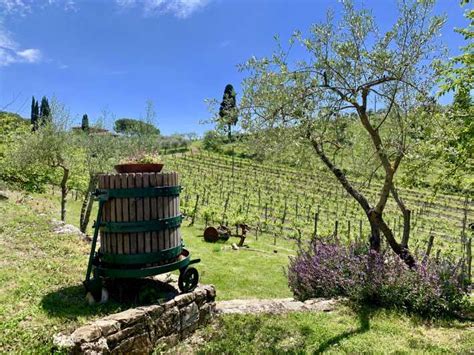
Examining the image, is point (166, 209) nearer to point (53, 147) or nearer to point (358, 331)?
point (358, 331)

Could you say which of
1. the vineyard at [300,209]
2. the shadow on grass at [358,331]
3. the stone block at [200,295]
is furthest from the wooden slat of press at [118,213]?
the vineyard at [300,209]

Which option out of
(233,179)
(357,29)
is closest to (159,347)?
(357,29)

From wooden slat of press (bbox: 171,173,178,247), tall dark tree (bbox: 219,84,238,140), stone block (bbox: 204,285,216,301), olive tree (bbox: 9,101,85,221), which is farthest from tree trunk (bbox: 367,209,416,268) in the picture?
olive tree (bbox: 9,101,85,221)

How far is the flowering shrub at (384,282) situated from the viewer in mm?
5924

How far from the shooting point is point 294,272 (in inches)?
284

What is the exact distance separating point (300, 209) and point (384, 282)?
17.6m

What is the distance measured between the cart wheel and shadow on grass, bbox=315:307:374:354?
184 cm

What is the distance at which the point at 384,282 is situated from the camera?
6.08 m

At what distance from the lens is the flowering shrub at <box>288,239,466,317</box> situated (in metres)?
5.92

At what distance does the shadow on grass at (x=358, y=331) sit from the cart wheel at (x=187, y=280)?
1838 mm

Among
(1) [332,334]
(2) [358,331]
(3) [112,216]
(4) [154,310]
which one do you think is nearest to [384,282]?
(2) [358,331]

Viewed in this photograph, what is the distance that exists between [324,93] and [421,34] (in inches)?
72.1

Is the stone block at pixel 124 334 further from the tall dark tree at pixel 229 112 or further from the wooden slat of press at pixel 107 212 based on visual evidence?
the tall dark tree at pixel 229 112

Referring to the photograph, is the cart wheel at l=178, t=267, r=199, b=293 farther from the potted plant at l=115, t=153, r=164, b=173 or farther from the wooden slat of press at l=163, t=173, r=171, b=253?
the potted plant at l=115, t=153, r=164, b=173
